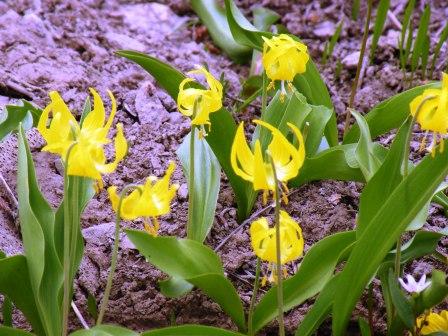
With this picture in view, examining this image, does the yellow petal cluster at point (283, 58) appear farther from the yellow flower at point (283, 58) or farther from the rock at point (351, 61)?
the rock at point (351, 61)

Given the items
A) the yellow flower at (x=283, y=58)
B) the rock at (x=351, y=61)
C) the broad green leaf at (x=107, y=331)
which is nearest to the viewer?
the broad green leaf at (x=107, y=331)

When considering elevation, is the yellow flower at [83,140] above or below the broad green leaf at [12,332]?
above

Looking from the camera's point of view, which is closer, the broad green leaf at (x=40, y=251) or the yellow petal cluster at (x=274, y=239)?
the yellow petal cluster at (x=274, y=239)

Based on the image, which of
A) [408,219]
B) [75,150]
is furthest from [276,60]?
[75,150]

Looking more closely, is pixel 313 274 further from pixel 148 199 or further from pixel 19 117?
pixel 19 117

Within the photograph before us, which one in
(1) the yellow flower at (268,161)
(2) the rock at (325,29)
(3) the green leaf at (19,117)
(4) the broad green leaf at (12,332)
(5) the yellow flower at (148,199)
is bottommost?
(4) the broad green leaf at (12,332)

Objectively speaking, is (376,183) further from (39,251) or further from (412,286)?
(39,251)

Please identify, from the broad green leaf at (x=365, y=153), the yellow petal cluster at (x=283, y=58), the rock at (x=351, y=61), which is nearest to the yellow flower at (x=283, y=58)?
the yellow petal cluster at (x=283, y=58)
